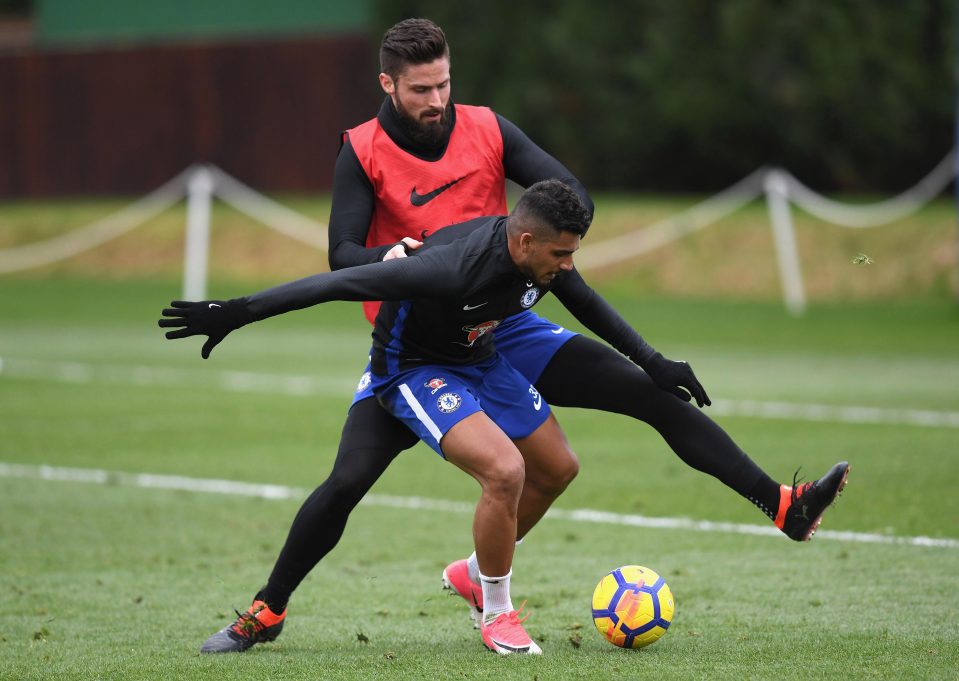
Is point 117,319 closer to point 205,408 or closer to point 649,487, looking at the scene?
point 205,408

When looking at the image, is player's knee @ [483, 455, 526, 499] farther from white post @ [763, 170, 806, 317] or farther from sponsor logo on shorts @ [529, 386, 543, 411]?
white post @ [763, 170, 806, 317]

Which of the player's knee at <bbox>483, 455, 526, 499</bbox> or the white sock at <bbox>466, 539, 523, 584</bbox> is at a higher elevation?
the player's knee at <bbox>483, 455, 526, 499</bbox>

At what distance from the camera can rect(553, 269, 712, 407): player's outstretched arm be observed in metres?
6.39

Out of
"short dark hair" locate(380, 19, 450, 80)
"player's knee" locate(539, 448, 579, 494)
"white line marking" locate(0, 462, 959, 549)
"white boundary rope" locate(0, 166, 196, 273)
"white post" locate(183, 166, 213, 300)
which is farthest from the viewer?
"white boundary rope" locate(0, 166, 196, 273)

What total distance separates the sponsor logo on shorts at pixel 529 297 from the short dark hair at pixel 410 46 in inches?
44.2

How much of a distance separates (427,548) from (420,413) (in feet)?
8.63

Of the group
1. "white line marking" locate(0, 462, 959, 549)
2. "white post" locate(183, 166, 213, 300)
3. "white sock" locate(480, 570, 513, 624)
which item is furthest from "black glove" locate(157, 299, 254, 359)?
"white post" locate(183, 166, 213, 300)

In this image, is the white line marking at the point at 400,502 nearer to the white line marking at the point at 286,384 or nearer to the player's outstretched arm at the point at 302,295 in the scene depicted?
the player's outstretched arm at the point at 302,295

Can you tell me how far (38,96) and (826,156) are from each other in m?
17.2

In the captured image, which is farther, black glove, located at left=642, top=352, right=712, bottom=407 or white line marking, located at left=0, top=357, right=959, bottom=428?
white line marking, located at left=0, top=357, right=959, bottom=428

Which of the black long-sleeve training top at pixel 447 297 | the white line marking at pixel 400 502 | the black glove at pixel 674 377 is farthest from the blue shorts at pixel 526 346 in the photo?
the white line marking at pixel 400 502

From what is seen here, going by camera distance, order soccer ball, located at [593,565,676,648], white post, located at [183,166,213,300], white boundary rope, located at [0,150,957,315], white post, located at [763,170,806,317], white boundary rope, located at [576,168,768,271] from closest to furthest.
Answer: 1. soccer ball, located at [593,565,676,648]
2. white post, located at [763,170,806,317]
3. white boundary rope, located at [0,150,957,315]
4. white post, located at [183,166,213,300]
5. white boundary rope, located at [576,168,768,271]

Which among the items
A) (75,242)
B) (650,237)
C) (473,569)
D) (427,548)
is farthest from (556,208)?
(75,242)

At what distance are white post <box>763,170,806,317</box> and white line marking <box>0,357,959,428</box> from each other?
9.38 meters
